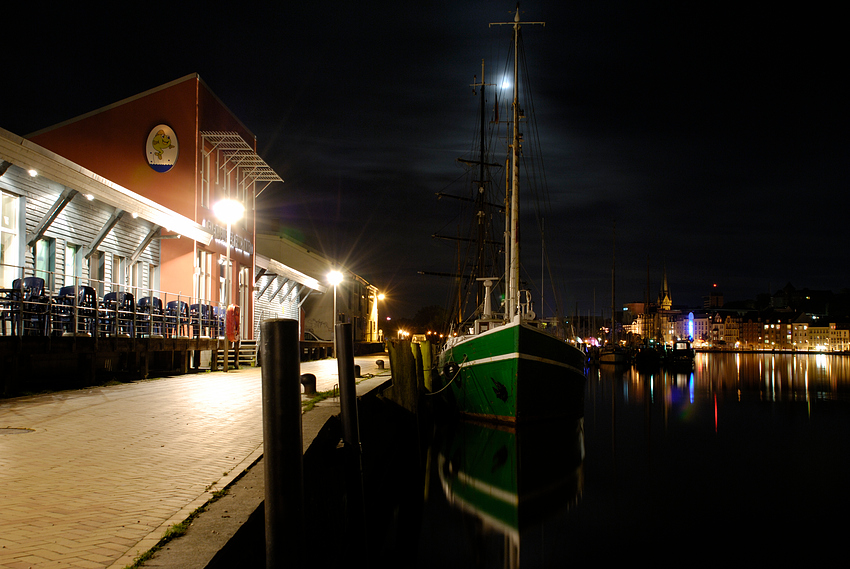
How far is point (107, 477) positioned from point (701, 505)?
1243cm

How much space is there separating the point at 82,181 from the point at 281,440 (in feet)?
46.2

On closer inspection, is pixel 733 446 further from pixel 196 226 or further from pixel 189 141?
pixel 189 141

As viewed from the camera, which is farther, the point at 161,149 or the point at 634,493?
the point at 161,149

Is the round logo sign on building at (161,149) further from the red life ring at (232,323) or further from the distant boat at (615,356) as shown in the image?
the distant boat at (615,356)

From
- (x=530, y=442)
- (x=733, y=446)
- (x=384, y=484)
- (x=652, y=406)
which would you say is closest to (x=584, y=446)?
(x=530, y=442)

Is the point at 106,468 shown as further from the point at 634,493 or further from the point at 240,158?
the point at 240,158

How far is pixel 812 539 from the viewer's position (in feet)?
39.0

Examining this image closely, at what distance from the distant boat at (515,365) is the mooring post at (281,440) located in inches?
576

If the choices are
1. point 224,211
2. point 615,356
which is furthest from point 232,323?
point 615,356

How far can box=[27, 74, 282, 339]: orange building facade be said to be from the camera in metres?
21.9

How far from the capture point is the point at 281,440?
4.59m

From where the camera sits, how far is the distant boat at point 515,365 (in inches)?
765

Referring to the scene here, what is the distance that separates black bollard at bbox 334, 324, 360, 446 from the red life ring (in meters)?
14.1

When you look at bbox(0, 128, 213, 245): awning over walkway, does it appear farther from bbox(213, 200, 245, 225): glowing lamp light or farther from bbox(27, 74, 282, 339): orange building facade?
bbox(213, 200, 245, 225): glowing lamp light
